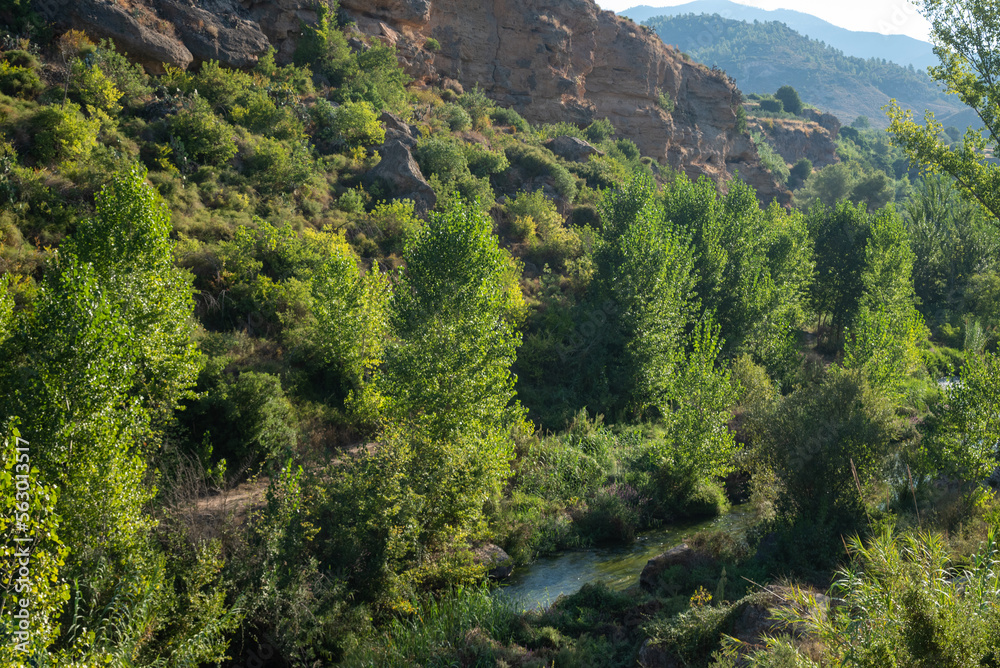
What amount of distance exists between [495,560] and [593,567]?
10.1ft

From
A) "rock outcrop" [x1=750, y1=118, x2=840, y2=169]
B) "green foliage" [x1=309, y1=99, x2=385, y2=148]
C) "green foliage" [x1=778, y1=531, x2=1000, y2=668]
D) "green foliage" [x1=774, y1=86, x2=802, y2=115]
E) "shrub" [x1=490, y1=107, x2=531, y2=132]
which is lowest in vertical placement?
"green foliage" [x1=778, y1=531, x2=1000, y2=668]

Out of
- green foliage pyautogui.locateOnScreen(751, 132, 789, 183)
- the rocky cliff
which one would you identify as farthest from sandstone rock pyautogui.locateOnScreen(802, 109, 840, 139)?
the rocky cliff

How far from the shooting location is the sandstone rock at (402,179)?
33844mm

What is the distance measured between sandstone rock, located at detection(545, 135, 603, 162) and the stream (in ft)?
116

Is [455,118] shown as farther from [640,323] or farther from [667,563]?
[667,563]

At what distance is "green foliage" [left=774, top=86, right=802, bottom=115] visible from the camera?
103 metres

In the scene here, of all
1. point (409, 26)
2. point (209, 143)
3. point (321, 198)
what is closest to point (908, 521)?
point (321, 198)

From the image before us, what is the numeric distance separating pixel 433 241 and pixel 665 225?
15.9 meters

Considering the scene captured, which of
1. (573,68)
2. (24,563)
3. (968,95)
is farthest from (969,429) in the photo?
(573,68)

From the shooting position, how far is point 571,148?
161 feet

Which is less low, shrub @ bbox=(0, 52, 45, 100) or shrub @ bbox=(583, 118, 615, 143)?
shrub @ bbox=(583, 118, 615, 143)

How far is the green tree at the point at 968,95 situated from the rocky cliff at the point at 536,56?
35.5 metres

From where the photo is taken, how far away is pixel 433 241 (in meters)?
20.2

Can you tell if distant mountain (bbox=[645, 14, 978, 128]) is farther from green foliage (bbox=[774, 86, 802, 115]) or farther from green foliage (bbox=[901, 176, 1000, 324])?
green foliage (bbox=[901, 176, 1000, 324])
